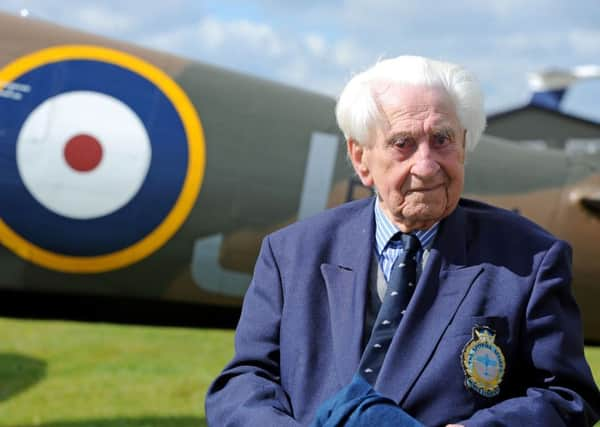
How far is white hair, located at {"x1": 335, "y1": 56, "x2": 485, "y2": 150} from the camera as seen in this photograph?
193cm

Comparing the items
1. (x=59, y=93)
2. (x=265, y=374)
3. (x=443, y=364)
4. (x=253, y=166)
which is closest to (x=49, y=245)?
(x=59, y=93)

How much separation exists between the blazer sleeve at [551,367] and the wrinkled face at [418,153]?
29cm

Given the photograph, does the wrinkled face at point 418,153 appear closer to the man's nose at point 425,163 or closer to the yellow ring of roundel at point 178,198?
the man's nose at point 425,163

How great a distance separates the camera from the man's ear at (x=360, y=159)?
208 cm

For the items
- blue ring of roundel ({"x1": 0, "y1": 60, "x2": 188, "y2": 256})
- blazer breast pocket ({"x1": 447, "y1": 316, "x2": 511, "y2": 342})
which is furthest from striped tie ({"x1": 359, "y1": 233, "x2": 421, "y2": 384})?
blue ring of roundel ({"x1": 0, "y1": 60, "x2": 188, "y2": 256})

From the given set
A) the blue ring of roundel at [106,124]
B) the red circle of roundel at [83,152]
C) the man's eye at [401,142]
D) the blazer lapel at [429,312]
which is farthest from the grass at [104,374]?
the man's eye at [401,142]

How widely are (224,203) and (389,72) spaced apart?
3598 mm

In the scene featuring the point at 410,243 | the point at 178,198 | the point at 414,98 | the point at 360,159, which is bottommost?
the point at 178,198

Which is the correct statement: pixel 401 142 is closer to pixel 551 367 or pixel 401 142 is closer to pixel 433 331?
pixel 433 331

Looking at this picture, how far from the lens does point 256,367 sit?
2.04 meters

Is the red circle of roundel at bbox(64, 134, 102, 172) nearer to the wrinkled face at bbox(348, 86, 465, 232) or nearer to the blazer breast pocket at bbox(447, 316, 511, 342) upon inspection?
the wrinkled face at bbox(348, 86, 465, 232)

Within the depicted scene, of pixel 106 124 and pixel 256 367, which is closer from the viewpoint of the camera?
pixel 256 367

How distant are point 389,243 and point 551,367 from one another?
19.5 inches

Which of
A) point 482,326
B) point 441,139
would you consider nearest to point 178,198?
point 441,139
